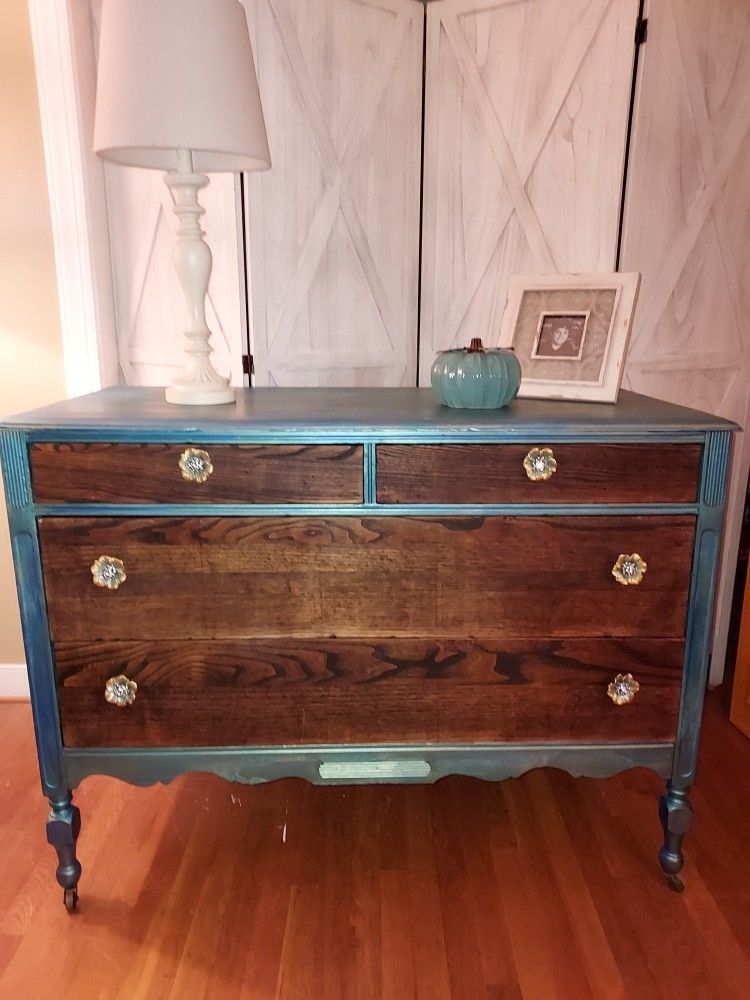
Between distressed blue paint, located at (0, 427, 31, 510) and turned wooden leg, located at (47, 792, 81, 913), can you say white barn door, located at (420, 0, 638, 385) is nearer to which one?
distressed blue paint, located at (0, 427, 31, 510)

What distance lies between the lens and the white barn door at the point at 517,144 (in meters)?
1.93

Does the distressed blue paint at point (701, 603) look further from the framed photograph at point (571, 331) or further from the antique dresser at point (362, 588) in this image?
the framed photograph at point (571, 331)

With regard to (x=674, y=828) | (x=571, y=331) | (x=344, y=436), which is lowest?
(x=674, y=828)

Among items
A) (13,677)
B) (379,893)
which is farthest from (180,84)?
(13,677)

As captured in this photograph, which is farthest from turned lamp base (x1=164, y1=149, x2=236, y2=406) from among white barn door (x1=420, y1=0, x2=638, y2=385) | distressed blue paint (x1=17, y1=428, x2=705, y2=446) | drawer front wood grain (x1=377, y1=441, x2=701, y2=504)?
white barn door (x1=420, y1=0, x2=638, y2=385)

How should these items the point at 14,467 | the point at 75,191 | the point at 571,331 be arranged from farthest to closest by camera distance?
the point at 75,191 → the point at 571,331 → the point at 14,467

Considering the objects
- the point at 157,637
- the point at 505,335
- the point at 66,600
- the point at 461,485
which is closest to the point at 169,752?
the point at 157,637

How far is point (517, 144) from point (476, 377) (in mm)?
973

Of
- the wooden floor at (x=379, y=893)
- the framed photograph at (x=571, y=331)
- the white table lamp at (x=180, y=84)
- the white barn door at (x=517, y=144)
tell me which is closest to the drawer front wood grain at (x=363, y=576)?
the framed photograph at (x=571, y=331)

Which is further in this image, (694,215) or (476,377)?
(694,215)

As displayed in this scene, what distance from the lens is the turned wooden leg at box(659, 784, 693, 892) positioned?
1.54m

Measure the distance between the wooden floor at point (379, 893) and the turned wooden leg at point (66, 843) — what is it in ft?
0.20

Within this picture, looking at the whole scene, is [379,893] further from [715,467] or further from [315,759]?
[715,467]

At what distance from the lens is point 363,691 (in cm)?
147
